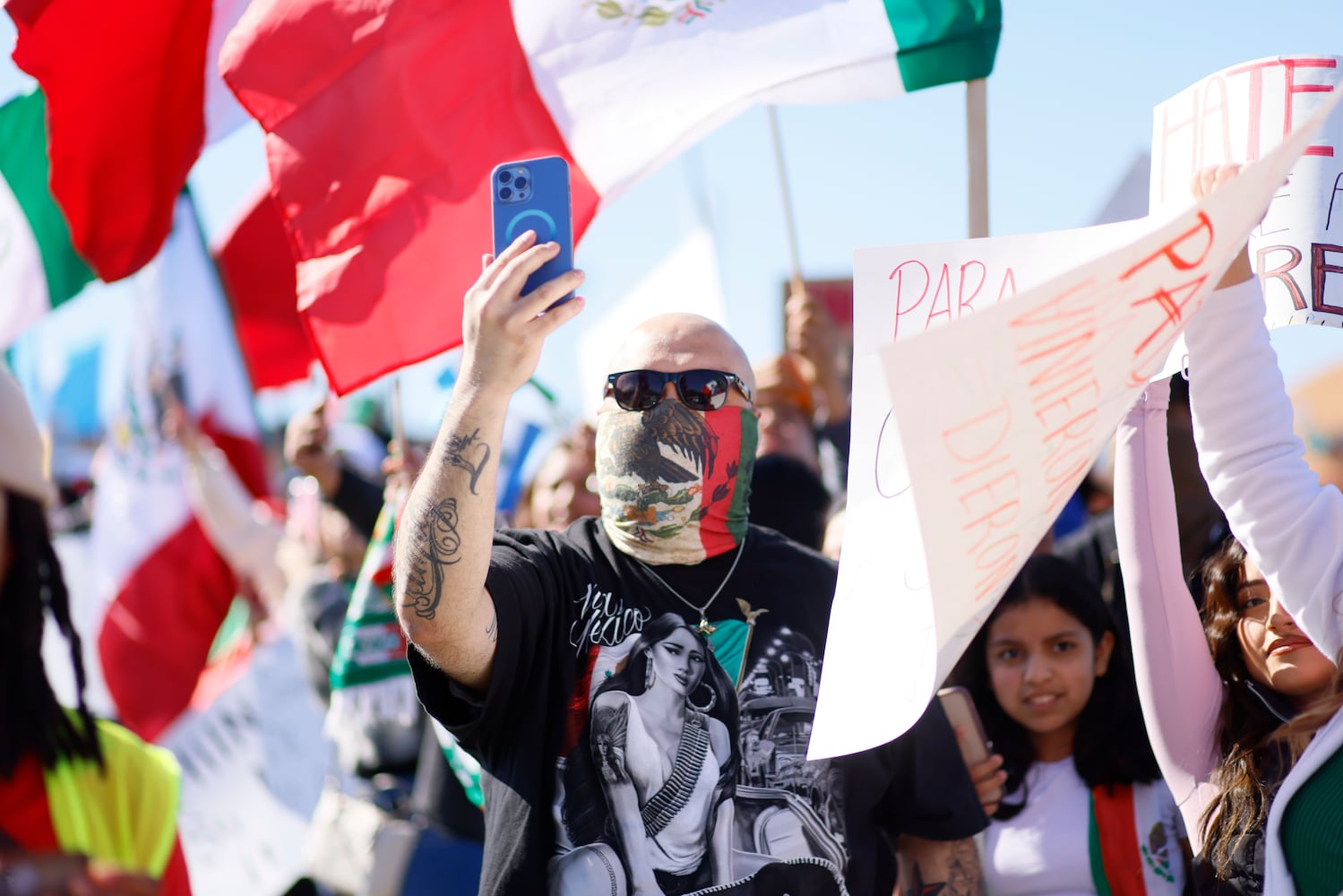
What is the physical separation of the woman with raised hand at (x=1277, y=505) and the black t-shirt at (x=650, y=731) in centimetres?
74

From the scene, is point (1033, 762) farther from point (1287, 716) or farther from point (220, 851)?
point (220, 851)

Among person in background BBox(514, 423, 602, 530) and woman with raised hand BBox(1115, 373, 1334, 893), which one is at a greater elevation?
person in background BBox(514, 423, 602, 530)

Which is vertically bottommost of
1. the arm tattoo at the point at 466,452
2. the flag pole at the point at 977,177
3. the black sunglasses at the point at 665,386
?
the arm tattoo at the point at 466,452

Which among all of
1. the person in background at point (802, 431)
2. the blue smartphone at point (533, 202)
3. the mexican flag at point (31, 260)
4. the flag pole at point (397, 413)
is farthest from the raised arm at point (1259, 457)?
the mexican flag at point (31, 260)

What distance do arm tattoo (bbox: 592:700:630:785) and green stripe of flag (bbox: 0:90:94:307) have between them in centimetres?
319

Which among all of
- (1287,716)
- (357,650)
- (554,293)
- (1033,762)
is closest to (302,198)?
(357,650)

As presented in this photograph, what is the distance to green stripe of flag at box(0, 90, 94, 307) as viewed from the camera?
183 inches

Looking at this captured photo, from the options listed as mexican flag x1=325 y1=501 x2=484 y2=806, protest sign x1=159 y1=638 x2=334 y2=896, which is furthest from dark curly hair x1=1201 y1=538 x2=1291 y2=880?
protest sign x1=159 y1=638 x2=334 y2=896

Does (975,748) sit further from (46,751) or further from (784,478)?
(46,751)

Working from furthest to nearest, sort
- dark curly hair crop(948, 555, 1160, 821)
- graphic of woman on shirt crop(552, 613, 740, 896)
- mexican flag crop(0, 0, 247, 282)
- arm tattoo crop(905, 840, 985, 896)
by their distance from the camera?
mexican flag crop(0, 0, 247, 282), dark curly hair crop(948, 555, 1160, 821), arm tattoo crop(905, 840, 985, 896), graphic of woman on shirt crop(552, 613, 740, 896)

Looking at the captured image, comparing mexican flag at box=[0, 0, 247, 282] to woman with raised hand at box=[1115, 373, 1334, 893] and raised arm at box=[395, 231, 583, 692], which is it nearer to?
raised arm at box=[395, 231, 583, 692]

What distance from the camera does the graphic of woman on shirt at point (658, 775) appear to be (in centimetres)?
226

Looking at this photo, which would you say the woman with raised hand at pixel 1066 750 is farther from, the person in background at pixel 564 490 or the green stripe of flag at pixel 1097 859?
the person in background at pixel 564 490

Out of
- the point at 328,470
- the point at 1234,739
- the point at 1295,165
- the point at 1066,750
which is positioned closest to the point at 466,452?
the point at 1234,739
